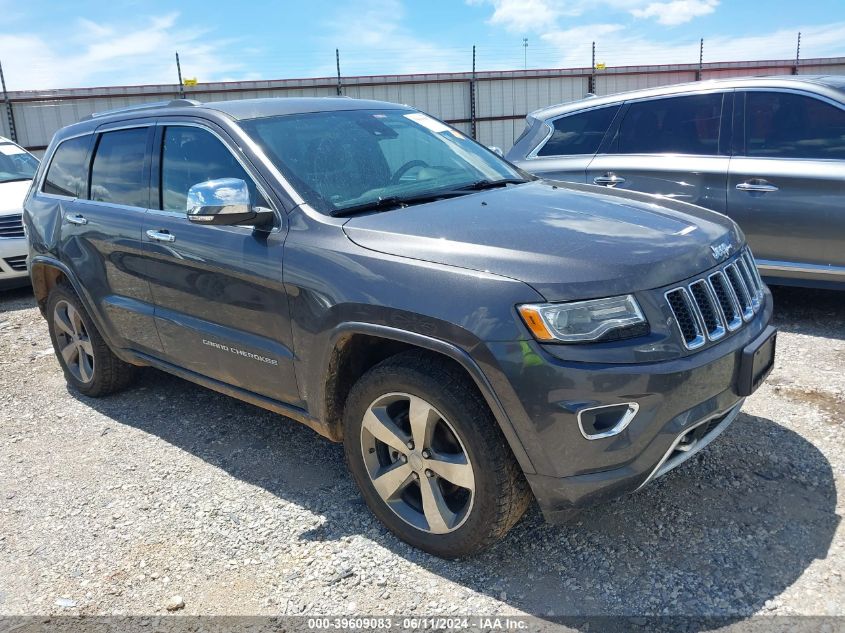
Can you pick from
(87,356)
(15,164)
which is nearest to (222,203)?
(87,356)

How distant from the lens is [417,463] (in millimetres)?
2846

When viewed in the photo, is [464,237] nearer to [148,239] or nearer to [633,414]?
[633,414]

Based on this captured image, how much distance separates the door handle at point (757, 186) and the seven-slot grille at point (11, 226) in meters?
7.07

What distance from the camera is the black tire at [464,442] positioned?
2.59m

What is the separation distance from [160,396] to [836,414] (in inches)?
160

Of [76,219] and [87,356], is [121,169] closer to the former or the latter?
[76,219]

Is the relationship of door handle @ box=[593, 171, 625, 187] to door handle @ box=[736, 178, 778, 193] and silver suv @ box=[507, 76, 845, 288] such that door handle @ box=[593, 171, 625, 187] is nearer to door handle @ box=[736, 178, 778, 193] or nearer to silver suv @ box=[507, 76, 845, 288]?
silver suv @ box=[507, 76, 845, 288]

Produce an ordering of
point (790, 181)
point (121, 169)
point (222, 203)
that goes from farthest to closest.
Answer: point (790, 181), point (121, 169), point (222, 203)

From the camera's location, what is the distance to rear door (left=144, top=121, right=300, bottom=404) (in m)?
3.20

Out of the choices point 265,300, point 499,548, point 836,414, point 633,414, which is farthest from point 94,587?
point 836,414

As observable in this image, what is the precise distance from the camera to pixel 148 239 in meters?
3.80

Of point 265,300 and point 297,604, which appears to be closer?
point 297,604

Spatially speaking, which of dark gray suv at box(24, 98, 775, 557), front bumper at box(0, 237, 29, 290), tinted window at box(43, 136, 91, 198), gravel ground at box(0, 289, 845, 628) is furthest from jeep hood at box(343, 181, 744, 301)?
front bumper at box(0, 237, 29, 290)

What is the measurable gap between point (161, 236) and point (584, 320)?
2.29 metres
